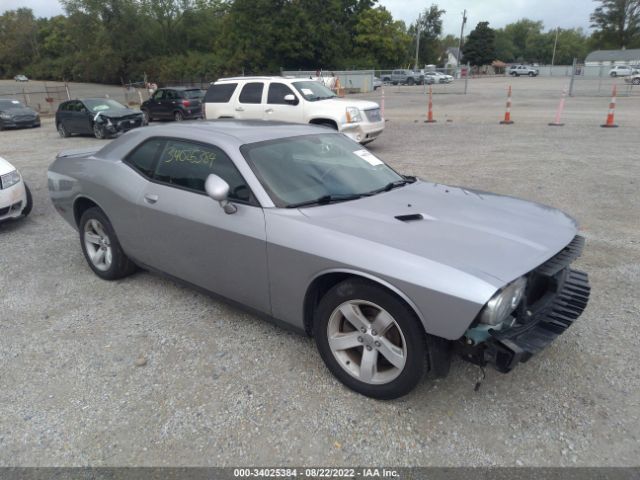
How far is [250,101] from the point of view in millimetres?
11773

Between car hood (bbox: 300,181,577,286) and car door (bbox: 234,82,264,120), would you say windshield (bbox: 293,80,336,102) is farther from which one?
car hood (bbox: 300,181,577,286)

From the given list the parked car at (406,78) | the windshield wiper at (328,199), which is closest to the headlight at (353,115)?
the windshield wiper at (328,199)

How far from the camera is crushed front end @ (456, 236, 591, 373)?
91.5 inches

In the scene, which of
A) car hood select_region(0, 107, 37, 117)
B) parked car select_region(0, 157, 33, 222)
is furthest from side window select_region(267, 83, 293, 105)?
car hood select_region(0, 107, 37, 117)

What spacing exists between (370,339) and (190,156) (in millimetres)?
1990

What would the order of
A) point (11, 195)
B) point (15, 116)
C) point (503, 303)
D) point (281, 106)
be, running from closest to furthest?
point (503, 303), point (11, 195), point (281, 106), point (15, 116)

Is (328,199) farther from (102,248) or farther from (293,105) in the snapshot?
(293,105)

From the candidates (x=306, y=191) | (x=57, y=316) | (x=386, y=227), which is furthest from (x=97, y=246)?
(x=386, y=227)

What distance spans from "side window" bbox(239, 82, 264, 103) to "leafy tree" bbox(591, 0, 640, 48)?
3880 inches

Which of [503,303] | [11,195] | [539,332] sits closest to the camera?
[503,303]

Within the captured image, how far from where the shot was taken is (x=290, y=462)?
7.75ft

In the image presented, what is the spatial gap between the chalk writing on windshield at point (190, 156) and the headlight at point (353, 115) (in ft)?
24.0

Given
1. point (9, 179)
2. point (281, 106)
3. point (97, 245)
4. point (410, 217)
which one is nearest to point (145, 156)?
point (97, 245)

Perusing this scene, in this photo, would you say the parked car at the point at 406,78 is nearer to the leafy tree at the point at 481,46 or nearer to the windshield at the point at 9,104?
the windshield at the point at 9,104
